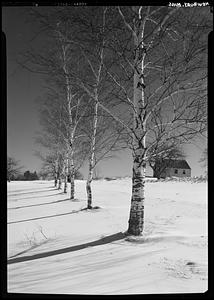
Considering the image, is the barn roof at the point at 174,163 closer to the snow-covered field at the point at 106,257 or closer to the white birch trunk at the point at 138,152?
the white birch trunk at the point at 138,152

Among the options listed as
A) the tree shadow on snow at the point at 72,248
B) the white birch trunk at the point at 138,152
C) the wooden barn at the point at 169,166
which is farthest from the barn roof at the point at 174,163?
the tree shadow on snow at the point at 72,248

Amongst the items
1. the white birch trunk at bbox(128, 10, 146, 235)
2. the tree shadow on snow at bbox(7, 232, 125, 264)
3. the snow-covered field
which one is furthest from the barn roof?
the tree shadow on snow at bbox(7, 232, 125, 264)

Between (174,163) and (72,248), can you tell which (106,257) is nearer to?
(72,248)

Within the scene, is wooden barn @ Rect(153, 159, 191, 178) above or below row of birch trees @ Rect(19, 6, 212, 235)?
below

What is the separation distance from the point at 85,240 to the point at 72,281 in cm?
109

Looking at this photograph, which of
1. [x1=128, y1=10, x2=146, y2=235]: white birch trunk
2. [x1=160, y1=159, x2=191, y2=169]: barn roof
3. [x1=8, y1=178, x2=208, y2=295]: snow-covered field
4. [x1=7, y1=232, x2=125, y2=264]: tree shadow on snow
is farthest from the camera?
[x1=160, y1=159, x2=191, y2=169]: barn roof

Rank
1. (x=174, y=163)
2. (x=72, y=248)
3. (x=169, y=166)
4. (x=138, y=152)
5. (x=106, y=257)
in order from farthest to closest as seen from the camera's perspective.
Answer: (x=169, y=166)
(x=174, y=163)
(x=138, y=152)
(x=72, y=248)
(x=106, y=257)

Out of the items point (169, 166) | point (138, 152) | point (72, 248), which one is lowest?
point (72, 248)

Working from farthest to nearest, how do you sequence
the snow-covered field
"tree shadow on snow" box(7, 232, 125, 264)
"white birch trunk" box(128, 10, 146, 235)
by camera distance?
"white birch trunk" box(128, 10, 146, 235)
"tree shadow on snow" box(7, 232, 125, 264)
the snow-covered field

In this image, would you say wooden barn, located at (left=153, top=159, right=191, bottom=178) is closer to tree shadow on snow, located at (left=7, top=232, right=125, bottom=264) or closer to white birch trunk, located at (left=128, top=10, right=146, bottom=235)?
white birch trunk, located at (left=128, top=10, right=146, bottom=235)

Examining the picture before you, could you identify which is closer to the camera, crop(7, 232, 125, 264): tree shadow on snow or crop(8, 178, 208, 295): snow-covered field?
crop(8, 178, 208, 295): snow-covered field

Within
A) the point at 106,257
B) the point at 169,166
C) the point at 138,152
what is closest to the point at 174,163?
the point at 169,166

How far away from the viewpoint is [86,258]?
2.39m
